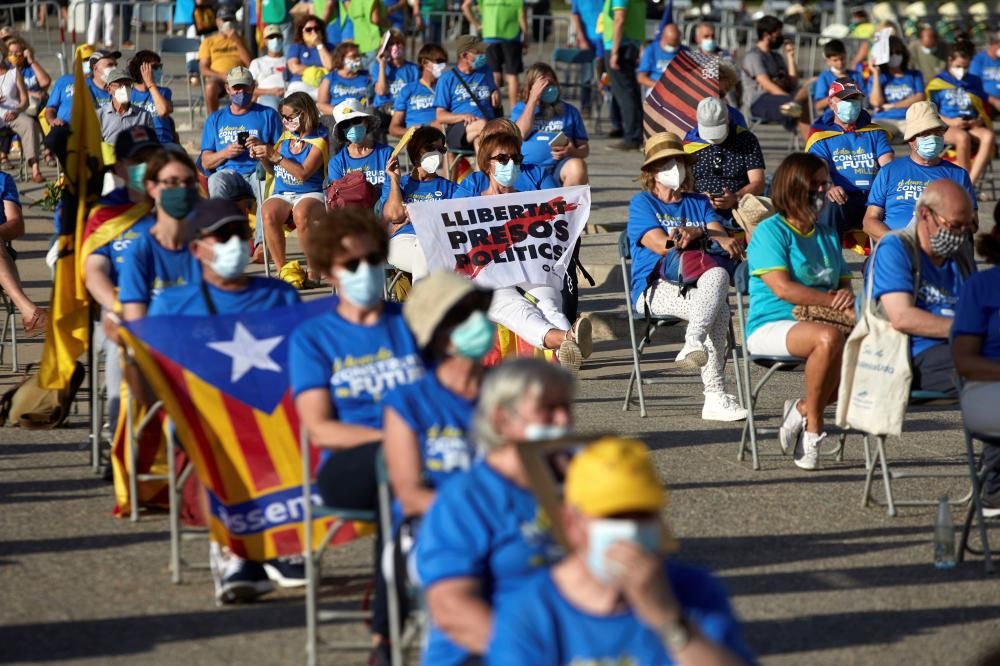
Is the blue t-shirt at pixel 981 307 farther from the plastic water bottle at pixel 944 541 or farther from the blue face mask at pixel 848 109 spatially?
the blue face mask at pixel 848 109

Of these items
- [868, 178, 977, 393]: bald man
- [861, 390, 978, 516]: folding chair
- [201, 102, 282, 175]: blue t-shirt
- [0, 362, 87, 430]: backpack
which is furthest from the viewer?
[201, 102, 282, 175]: blue t-shirt

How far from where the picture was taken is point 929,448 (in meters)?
8.88

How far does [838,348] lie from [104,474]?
11.8 ft

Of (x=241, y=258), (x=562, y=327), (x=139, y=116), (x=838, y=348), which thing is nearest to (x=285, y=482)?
(x=241, y=258)

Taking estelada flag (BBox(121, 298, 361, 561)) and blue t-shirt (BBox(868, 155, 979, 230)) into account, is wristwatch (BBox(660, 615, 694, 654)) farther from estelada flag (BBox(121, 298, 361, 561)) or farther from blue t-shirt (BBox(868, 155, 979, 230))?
blue t-shirt (BBox(868, 155, 979, 230))

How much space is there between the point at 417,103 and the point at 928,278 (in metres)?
9.89

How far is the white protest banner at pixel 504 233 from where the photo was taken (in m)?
9.71

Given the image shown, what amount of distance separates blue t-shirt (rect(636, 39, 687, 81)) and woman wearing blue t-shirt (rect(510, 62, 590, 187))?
632cm

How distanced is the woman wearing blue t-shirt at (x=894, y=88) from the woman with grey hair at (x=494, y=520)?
51.9 ft

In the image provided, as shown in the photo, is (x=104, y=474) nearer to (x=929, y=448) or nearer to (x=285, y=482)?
(x=285, y=482)

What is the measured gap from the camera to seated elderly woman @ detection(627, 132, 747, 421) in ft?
30.5

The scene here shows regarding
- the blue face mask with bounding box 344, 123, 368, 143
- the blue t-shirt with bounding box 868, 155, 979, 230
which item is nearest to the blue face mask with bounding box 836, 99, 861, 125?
the blue t-shirt with bounding box 868, 155, 979, 230

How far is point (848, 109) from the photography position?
1268cm

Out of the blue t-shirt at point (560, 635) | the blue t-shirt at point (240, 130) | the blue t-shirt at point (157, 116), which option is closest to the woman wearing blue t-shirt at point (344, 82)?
the blue t-shirt at point (157, 116)
